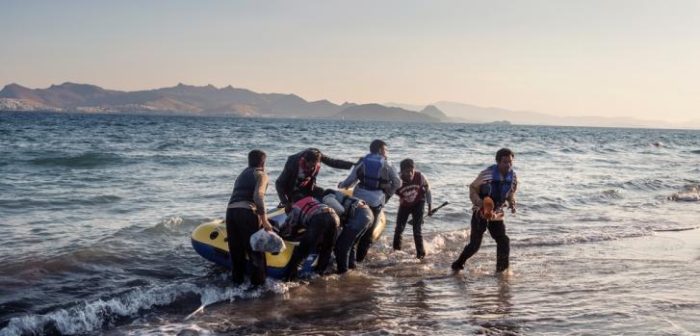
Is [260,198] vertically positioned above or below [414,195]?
above

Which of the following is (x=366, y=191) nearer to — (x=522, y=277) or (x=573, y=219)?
(x=522, y=277)

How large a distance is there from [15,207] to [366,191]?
8.35 metres

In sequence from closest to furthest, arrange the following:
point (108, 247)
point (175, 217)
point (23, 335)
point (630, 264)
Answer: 1. point (23, 335)
2. point (630, 264)
3. point (108, 247)
4. point (175, 217)

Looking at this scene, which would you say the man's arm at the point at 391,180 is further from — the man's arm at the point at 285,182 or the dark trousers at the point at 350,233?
the man's arm at the point at 285,182

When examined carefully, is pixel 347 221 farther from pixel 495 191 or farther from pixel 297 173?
pixel 495 191

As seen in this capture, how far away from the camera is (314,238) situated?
25.2 ft

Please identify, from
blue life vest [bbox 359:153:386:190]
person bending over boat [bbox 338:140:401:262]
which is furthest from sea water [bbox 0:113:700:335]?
blue life vest [bbox 359:153:386:190]

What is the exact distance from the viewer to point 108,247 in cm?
963

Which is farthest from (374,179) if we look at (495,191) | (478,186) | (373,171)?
(495,191)

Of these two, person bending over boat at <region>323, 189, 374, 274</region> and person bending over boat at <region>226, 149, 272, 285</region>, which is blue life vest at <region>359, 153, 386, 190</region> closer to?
person bending over boat at <region>323, 189, 374, 274</region>

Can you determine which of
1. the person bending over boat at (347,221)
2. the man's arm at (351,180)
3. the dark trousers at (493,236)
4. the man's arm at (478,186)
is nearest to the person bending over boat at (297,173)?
the person bending over boat at (347,221)

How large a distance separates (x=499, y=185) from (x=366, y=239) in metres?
2.18

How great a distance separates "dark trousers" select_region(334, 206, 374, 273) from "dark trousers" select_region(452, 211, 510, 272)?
1.40 m

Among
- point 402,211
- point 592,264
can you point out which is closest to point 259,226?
point 402,211
